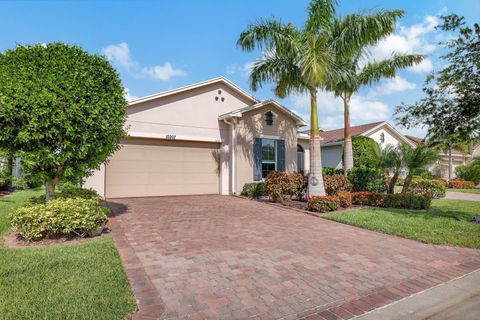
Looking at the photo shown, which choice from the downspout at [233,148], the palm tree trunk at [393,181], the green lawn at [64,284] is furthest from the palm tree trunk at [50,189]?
the palm tree trunk at [393,181]

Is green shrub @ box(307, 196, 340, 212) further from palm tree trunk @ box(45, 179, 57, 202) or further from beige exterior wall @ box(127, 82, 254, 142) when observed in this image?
palm tree trunk @ box(45, 179, 57, 202)

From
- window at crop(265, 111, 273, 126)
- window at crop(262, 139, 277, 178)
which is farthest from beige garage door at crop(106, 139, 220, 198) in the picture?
window at crop(265, 111, 273, 126)

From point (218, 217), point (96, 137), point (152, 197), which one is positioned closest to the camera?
point (96, 137)

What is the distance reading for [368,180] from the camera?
13891 mm

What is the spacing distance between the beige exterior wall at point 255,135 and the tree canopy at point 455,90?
7.12 meters

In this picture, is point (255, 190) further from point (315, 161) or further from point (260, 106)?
point (260, 106)

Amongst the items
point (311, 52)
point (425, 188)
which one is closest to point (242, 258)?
point (311, 52)

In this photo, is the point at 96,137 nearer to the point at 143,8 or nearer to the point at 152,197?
the point at 143,8

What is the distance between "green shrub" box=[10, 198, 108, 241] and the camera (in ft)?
18.2

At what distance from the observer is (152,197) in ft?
42.3

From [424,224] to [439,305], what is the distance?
202 inches

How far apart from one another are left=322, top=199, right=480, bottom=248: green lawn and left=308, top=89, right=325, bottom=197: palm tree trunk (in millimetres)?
1548

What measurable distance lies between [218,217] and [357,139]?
15.6 meters

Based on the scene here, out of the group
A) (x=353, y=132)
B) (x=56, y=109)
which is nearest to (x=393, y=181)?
(x=56, y=109)
